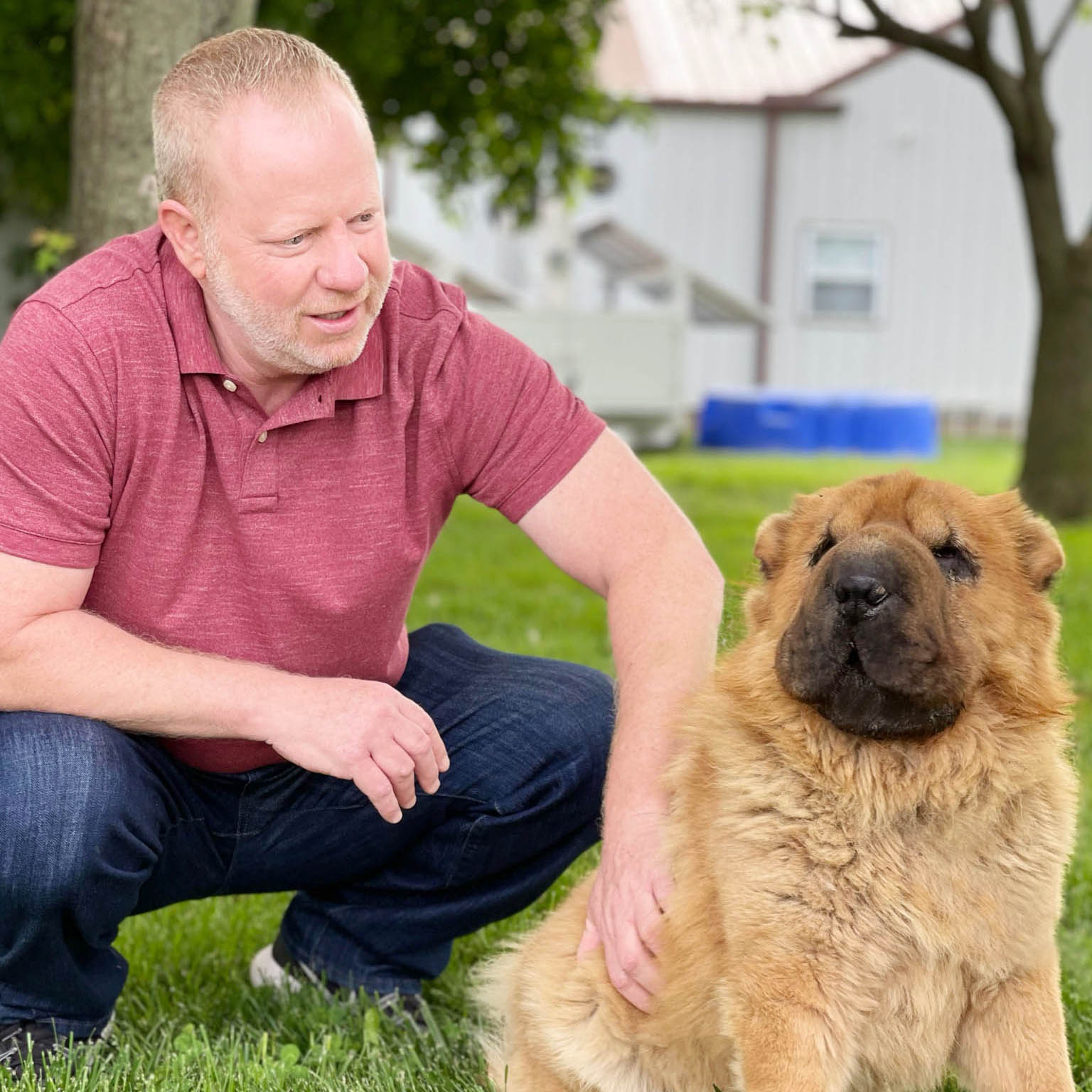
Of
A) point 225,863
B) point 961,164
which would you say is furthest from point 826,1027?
point 961,164

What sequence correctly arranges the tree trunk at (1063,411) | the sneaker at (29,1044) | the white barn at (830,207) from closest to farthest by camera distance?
the sneaker at (29,1044) < the tree trunk at (1063,411) < the white barn at (830,207)

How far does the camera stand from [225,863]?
9.30ft

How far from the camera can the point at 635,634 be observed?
265 centimetres

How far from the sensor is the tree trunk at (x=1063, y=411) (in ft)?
31.9

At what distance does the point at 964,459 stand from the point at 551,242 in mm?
5184

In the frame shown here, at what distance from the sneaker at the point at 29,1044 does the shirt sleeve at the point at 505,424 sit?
127 cm

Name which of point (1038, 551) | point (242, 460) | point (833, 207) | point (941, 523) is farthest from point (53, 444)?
point (833, 207)

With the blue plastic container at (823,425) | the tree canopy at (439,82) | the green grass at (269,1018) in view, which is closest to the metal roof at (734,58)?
the blue plastic container at (823,425)

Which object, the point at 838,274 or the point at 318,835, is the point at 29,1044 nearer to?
the point at 318,835

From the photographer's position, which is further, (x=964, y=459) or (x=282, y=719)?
(x=964, y=459)

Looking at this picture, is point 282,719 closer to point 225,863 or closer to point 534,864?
point 225,863

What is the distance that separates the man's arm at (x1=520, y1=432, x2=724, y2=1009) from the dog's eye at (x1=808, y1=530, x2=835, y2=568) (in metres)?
0.34

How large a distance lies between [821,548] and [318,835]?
116 centimetres

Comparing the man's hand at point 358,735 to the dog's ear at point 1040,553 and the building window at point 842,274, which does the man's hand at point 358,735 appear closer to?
the dog's ear at point 1040,553
